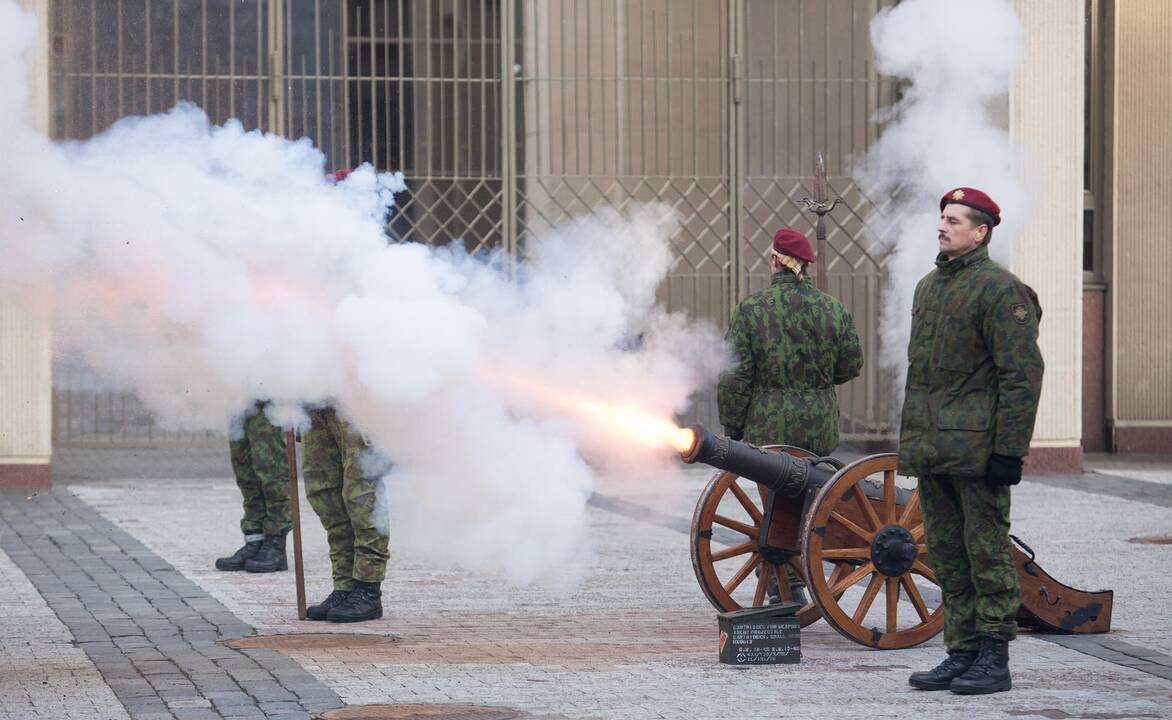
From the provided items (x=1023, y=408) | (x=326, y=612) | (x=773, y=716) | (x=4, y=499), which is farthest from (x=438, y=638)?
(x=4, y=499)

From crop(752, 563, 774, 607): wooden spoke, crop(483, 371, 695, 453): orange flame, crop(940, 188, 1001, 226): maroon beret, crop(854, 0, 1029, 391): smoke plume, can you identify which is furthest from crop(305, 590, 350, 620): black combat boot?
crop(854, 0, 1029, 391): smoke plume

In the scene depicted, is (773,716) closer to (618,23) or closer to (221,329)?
(221,329)

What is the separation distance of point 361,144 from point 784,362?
851cm

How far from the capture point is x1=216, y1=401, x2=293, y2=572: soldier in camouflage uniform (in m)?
10.0

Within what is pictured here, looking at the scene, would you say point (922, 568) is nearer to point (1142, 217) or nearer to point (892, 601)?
point (892, 601)

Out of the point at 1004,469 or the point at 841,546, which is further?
the point at 841,546

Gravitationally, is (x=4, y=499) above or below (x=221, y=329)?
below

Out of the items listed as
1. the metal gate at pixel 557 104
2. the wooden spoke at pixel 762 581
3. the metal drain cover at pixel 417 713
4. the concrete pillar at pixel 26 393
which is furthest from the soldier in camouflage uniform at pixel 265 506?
the metal gate at pixel 557 104

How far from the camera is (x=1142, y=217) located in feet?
60.4

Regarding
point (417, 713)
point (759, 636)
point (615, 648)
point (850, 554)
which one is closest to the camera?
point (417, 713)

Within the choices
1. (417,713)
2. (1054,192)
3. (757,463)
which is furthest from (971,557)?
(1054,192)

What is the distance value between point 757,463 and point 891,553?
0.70 metres

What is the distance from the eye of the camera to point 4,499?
45.6ft

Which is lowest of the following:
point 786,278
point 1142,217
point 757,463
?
point 757,463
